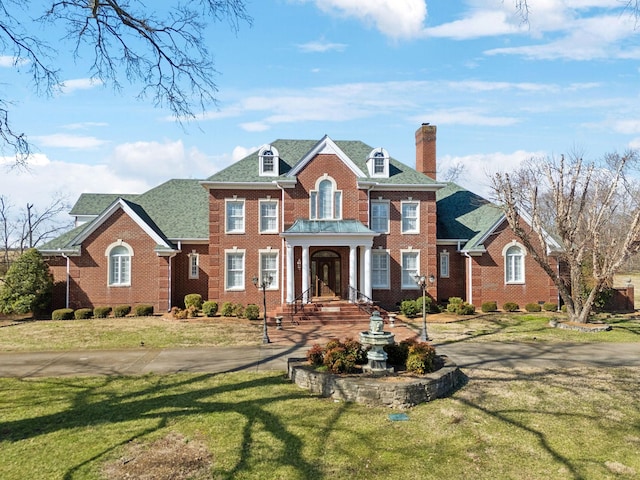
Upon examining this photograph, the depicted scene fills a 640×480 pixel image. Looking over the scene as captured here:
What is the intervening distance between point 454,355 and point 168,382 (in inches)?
351

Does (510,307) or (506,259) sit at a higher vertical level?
(506,259)

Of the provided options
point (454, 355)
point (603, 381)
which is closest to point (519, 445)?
point (603, 381)

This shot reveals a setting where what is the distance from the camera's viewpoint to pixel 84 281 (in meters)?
25.4


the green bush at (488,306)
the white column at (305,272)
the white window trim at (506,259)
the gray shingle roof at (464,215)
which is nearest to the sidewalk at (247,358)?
the white column at (305,272)

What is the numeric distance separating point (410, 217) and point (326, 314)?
8.13 metres

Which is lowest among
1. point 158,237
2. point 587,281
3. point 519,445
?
point 519,445

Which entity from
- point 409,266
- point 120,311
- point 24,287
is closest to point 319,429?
point 409,266

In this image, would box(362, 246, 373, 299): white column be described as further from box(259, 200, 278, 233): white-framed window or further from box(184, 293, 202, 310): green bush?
box(184, 293, 202, 310): green bush

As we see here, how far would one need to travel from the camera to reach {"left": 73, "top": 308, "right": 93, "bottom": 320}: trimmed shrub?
24.0m

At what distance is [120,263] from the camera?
25719 millimetres

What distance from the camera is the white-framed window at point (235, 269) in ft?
84.4

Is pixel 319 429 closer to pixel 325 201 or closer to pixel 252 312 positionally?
pixel 252 312

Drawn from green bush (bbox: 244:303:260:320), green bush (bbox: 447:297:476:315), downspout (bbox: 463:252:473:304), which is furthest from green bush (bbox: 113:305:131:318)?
downspout (bbox: 463:252:473:304)

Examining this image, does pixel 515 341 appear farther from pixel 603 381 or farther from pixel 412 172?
pixel 412 172
